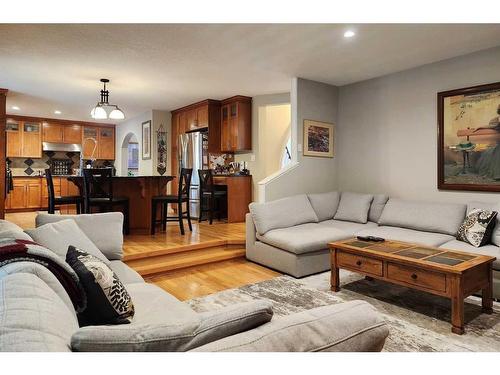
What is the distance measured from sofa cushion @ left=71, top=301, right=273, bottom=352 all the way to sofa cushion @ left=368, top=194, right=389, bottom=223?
3.81m

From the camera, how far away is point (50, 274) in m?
1.13

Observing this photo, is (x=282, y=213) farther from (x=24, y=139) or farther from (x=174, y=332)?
(x=24, y=139)

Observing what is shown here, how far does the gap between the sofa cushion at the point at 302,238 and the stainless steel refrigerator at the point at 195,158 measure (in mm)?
2697

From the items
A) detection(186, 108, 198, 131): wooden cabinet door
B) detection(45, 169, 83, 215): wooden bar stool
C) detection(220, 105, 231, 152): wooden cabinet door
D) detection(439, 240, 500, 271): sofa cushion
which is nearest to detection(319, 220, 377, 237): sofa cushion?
detection(439, 240, 500, 271): sofa cushion

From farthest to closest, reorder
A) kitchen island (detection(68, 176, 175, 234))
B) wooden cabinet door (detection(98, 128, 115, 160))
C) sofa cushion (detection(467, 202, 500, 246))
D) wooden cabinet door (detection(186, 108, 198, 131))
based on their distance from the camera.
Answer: wooden cabinet door (detection(98, 128, 115, 160))
wooden cabinet door (detection(186, 108, 198, 131))
kitchen island (detection(68, 176, 175, 234))
sofa cushion (detection(467, 202, 500, 246))

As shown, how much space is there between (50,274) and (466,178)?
13.9 feet

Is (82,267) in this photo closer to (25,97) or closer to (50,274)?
(50,274)

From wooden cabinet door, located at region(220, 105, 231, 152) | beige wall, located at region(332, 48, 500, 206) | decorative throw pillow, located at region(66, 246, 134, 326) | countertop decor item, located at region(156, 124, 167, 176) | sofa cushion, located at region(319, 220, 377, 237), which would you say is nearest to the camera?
decorative throw pillow, located at region(66, 246, 134, 326)

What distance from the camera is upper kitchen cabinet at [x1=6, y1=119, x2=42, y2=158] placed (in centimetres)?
784

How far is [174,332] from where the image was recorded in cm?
84

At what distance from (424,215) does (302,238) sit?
1472 millimetres

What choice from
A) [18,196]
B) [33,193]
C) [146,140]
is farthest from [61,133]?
[146,140]

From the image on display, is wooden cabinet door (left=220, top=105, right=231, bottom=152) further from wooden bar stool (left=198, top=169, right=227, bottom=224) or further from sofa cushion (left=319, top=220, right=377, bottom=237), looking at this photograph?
sofa cushion (left=319, top=220, right=377, bottom=237)
